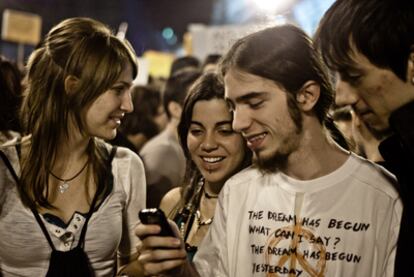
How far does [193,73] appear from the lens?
5.29 m

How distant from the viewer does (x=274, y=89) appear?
247cm

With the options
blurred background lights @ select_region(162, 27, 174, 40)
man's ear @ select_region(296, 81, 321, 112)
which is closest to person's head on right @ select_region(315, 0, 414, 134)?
man's ear @ select_region(296, 81, 321, 112)

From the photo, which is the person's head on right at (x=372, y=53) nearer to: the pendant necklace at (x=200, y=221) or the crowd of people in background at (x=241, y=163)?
the crowd of people in background at (x=241, y=163)

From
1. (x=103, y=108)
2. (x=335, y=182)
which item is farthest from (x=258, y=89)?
(x=103, y=108)

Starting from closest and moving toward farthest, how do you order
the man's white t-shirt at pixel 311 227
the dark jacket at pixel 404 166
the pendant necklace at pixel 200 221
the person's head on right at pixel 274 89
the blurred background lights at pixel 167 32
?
the dark jacket at pixel 404 166 < the man's white t-shirt at pixel 311 227 < the person's head on right at pixel 274 89 < the pendant necklace at pixel 200 221 < the blurred background lights at pixel 167 32

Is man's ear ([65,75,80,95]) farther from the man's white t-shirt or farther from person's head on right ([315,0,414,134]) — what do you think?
person's head on right ([315,0,414,134])

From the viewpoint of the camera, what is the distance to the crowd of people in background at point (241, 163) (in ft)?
7.13

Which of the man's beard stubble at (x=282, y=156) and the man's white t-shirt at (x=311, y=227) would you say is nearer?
the man's white t-shirt at (x=311, y=227)

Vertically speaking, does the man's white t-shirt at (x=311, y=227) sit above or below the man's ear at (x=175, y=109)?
above

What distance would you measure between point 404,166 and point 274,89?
2.04 feet

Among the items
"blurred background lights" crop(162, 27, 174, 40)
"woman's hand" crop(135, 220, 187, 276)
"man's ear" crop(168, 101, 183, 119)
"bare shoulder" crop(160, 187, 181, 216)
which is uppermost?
"woman's hand" crop(135, 220, 187, 276)

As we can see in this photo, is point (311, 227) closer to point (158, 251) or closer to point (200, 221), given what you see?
point (158, 251)

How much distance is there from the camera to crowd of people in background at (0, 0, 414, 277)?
7.13 feet

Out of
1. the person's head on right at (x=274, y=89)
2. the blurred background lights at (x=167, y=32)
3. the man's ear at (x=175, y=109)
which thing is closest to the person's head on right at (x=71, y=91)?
the person's head on right at (x=274, y=89)
